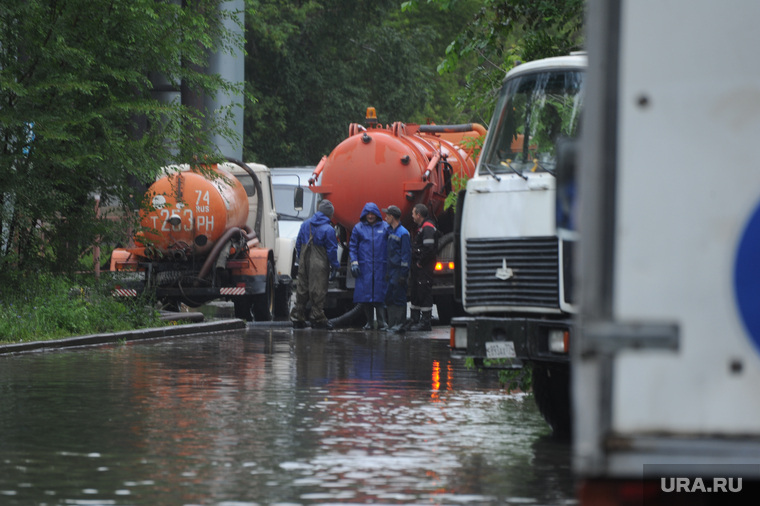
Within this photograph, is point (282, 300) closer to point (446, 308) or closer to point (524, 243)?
point (446, 308)

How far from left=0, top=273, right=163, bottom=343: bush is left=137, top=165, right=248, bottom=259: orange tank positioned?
6.37ft

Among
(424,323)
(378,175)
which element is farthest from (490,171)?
(424,323)

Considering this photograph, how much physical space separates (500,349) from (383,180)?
13.8 m

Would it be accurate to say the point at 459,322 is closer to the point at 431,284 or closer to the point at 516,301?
the point at 516,301

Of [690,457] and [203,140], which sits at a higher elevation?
[203,140]

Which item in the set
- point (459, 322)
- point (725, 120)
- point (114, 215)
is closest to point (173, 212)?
point (114, 215)

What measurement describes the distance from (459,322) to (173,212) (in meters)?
13.4

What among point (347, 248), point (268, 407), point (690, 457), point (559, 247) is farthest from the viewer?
point (347, 248)

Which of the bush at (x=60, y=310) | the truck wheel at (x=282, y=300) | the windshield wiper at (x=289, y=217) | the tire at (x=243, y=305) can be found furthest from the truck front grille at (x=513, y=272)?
the windshield wiper at (x=289, y=217)

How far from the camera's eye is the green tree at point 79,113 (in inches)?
721

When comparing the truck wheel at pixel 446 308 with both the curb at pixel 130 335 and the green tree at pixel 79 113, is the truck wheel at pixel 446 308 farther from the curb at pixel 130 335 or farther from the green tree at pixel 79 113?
the green tree at pixel 79 113

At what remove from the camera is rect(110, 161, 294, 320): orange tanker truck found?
22.3 metres

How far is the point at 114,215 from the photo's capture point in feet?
68.8

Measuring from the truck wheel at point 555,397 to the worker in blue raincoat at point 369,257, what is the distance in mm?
12307
